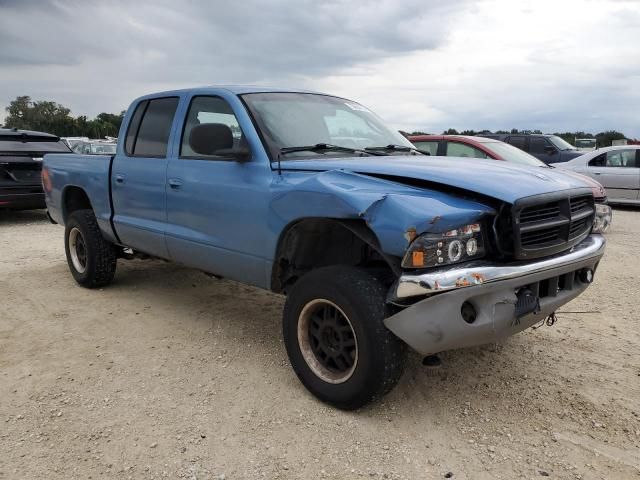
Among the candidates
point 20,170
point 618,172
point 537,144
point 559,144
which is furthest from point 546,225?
point 559,144

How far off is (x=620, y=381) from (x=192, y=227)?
3043mm

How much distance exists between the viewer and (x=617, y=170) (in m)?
11.4

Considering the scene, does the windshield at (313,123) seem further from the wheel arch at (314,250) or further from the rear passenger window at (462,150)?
the rear passenger window at (462,150)

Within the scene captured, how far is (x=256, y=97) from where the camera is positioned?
12.8ft

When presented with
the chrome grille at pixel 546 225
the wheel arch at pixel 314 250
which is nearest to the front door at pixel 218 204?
the wheel arch at pixel 314 250

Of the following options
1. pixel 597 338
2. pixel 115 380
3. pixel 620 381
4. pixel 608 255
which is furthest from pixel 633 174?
pixel 115 380

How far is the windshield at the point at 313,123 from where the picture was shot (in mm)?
3648

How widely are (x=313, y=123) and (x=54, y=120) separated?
79.1 metres

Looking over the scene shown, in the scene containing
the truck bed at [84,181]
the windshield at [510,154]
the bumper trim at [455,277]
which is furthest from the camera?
the windshield at [510,154]

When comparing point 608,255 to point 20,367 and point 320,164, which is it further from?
point 20,367

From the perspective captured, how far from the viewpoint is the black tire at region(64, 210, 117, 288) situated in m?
5.27

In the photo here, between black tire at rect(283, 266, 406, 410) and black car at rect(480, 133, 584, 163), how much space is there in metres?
13.5

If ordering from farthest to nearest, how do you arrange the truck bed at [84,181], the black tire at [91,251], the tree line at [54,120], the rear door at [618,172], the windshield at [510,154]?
the tree line at [54,120], the rear door at [618,172], the windshield at [510,154], the black tire at [91,251], the truck bed at [84,181]

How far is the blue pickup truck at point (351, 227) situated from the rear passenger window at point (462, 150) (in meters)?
4.17
